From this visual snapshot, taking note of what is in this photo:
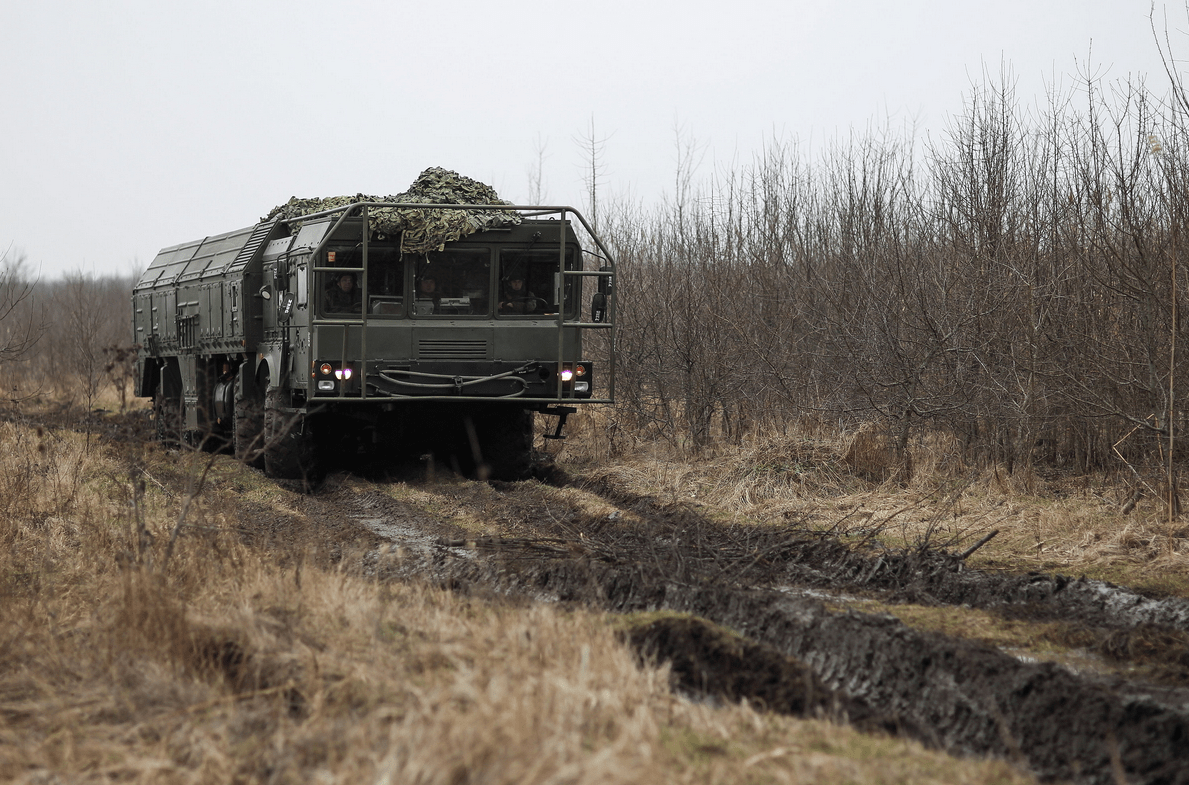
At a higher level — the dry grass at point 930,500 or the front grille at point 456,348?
the front grille at point 456,348

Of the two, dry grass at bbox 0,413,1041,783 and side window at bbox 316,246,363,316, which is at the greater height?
side window at bbox 316,246,363,316

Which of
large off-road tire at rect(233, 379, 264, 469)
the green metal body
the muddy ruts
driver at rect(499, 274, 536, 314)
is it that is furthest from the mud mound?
large off-road tire at rect(233, 379, 264, 469)

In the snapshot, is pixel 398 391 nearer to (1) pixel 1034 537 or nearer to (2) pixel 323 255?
(2) pixel 323 255

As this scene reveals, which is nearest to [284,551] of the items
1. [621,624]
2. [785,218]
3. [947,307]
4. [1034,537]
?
[621,624]

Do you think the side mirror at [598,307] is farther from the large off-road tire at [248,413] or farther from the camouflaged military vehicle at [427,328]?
the large off-road tire at [248,413]

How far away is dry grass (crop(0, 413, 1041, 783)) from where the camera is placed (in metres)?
3.48

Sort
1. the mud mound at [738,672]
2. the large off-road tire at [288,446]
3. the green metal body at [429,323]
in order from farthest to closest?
the large off-road tire at [288,446] → the green metal body at [429,323] → the mud mound at [738,672]

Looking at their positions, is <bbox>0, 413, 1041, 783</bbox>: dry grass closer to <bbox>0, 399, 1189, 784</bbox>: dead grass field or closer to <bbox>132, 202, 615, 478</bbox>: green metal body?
<bbox>0, 399, 1189, 784</bbox>: dead grass field

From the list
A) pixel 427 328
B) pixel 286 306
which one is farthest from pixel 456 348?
pixel 286 306

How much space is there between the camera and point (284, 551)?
294 inches

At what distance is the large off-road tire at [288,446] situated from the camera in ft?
42.6

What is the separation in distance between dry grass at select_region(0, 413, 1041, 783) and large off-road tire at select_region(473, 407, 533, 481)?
7.08 metres

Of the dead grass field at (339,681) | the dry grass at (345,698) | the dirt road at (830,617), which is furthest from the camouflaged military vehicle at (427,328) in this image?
the dry grass at (345,698)

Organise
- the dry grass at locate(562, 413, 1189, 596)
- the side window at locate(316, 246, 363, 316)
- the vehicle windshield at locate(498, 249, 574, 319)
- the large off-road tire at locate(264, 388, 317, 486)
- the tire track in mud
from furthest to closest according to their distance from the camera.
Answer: the large off-road tire at locate(264, 388, 317, 486), the vehicle windshield at locate(498, 249, 574, 319), the side window at locate(316, 246, 363, 316), the dry grass at locate(562, 413, 1189, 596), the tire track in mud
